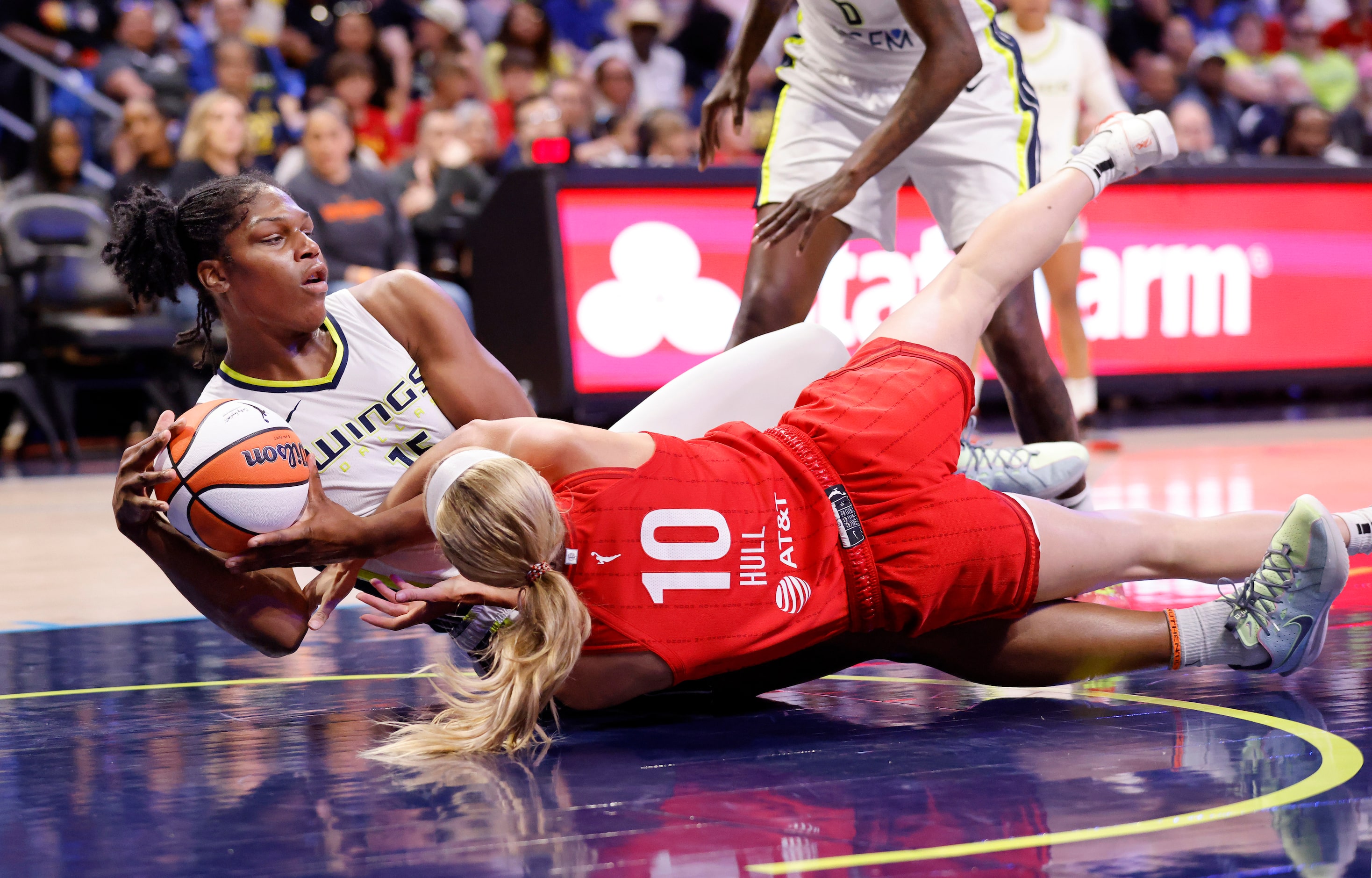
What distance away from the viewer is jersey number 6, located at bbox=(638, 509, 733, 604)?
276 centimetres

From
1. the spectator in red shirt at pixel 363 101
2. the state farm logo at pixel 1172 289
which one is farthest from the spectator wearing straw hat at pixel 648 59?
the state farm logo at pixel 1172 289

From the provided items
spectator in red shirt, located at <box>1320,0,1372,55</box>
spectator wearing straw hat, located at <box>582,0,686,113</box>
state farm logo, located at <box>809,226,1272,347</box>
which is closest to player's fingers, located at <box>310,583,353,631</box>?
state farm logo, located at <box>809,226,1272,347</box>

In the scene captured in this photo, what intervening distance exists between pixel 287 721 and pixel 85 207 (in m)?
5.80

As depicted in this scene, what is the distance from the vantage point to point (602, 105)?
33.6 feet

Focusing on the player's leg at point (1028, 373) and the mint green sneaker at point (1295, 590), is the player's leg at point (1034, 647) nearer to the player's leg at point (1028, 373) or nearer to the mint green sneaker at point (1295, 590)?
the mint green sneaker at point (1295, 590)

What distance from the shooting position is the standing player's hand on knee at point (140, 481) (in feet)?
9.68

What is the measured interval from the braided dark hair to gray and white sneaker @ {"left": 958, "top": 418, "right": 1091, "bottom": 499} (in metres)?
1.70

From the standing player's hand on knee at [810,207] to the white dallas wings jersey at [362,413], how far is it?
1011mm

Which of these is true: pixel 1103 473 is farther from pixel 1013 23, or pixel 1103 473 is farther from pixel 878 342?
pixel 878 342

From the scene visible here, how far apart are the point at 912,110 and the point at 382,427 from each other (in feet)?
5.00

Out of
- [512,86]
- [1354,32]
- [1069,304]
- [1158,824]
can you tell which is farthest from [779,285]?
[1354,32]

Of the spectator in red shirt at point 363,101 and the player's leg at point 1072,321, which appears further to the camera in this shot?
the spectator in red shirt at point 363,101

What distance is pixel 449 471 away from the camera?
8.83ft

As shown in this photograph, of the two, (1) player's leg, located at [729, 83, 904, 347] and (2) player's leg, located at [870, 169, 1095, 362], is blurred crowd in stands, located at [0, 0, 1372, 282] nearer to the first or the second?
(1) player's leg, located at [729, 83, 904, 347]
